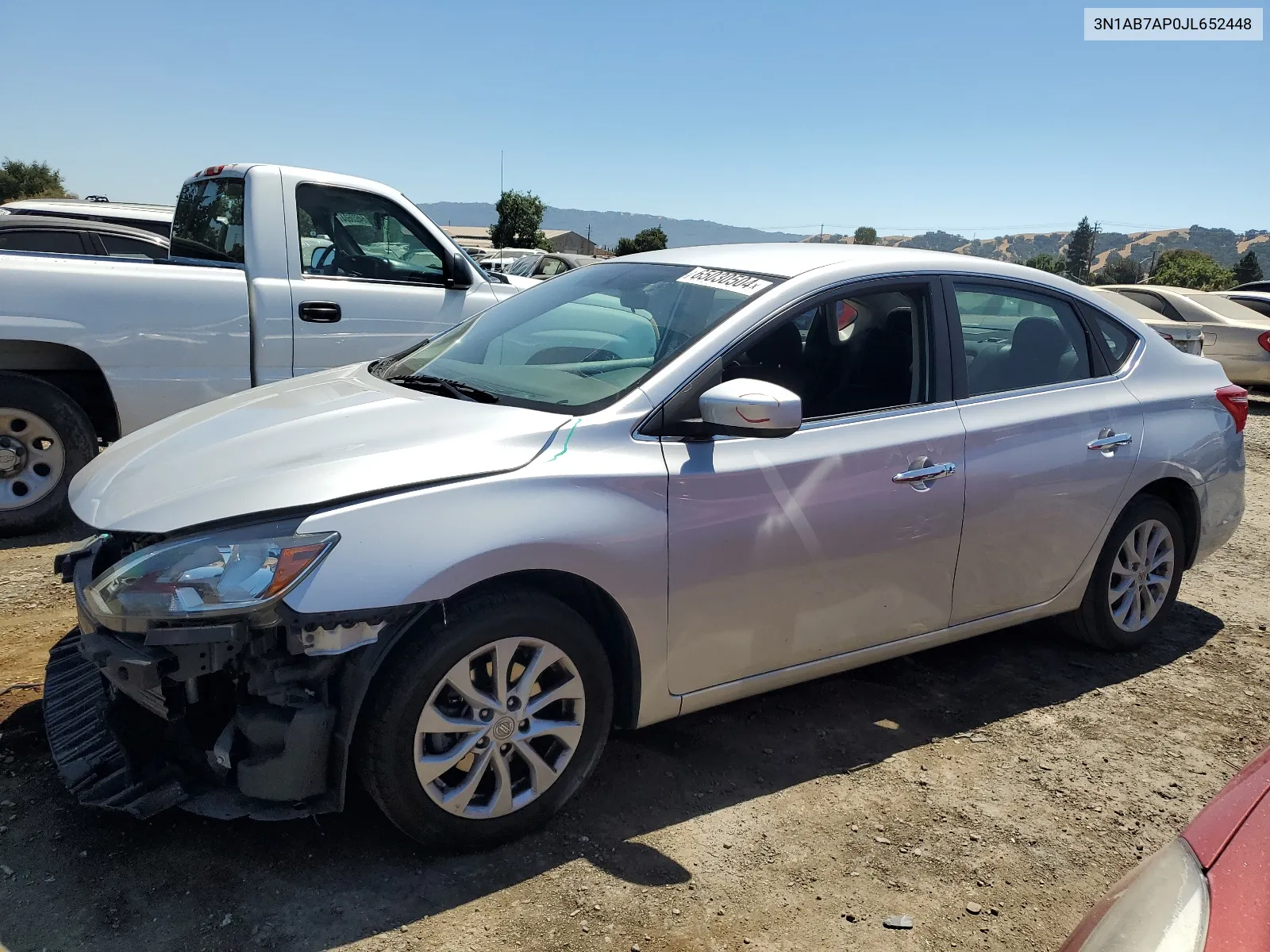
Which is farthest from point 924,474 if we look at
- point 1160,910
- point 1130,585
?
point 1160,910

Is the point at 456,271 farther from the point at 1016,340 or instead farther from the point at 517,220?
the point at 517,220

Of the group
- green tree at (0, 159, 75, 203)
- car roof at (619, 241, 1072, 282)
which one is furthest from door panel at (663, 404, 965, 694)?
green tree at (0, 159, 75, 203)

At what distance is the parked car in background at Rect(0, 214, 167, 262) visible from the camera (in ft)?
29.2

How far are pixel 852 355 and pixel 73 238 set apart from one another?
827 cm

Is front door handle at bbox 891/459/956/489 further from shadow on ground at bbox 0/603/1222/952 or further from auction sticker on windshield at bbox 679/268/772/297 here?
shadow on ground at bbox 0/603/1222/952

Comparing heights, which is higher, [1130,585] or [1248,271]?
[1248,271]

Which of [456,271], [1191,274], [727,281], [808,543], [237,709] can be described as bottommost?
[237,709]

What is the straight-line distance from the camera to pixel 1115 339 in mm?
4336

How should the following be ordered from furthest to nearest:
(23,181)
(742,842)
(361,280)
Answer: (23,181) → (361,280) → (742,842)

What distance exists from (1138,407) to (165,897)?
3.97 metres

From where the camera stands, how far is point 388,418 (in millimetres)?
3062

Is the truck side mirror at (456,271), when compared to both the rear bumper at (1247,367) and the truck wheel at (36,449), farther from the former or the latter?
the rear bumper at (1247,367)

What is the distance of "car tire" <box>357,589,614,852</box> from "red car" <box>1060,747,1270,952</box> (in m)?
1.47

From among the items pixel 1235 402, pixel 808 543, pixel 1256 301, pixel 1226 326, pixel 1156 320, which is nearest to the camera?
pixel 808 543
